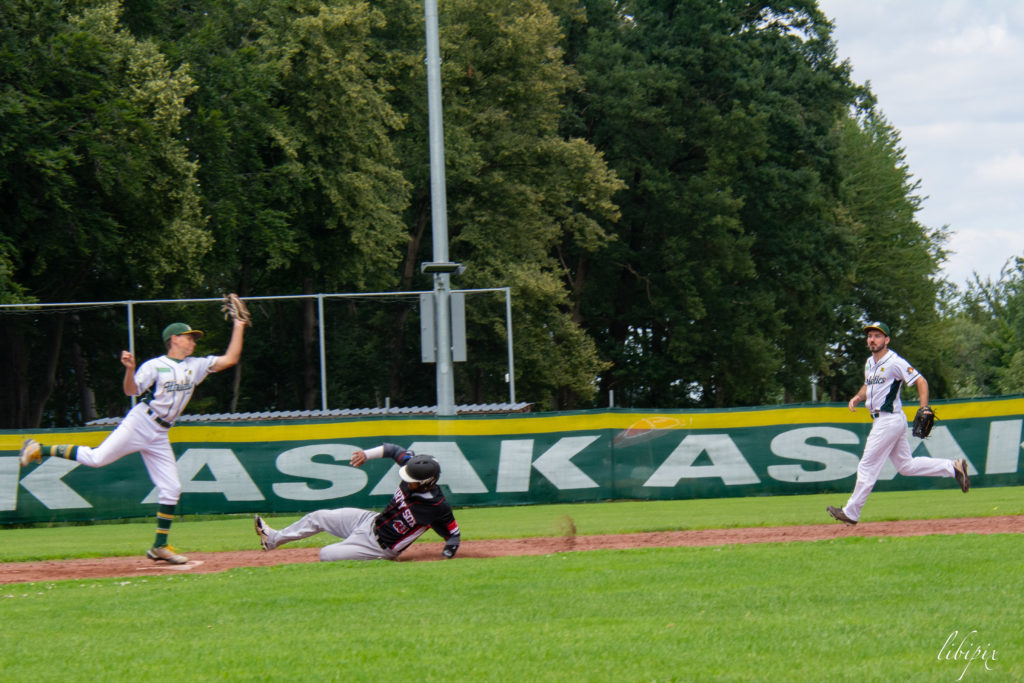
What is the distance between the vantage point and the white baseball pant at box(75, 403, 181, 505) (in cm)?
1076

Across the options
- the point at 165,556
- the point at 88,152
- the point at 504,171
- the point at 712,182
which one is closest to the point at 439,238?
the point at 165,556

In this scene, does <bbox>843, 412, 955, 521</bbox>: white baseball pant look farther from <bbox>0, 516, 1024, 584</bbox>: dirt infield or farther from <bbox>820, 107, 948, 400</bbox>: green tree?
<bbox>820, 107, 948, 400</bbox>: green tree

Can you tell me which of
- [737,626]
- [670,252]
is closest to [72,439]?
[737,626]

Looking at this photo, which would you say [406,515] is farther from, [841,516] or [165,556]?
[841,516]

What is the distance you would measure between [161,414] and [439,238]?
9311mm

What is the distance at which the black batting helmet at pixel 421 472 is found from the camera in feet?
34.8

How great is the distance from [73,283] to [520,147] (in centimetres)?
1623

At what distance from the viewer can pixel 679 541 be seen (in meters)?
12.0

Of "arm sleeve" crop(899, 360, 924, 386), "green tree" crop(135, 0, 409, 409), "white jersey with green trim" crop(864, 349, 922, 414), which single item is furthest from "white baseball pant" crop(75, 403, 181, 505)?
"green tree" crop(135, 0, 409, 409)

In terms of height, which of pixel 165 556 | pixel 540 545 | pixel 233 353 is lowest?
pixel 540 545

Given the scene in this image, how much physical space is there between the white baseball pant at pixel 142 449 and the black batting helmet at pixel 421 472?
2265mm

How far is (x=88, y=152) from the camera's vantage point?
28062mm

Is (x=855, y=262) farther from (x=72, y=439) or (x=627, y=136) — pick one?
(x=72, y=439)

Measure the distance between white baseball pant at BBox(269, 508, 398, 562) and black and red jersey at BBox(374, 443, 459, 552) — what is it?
0.10 m
